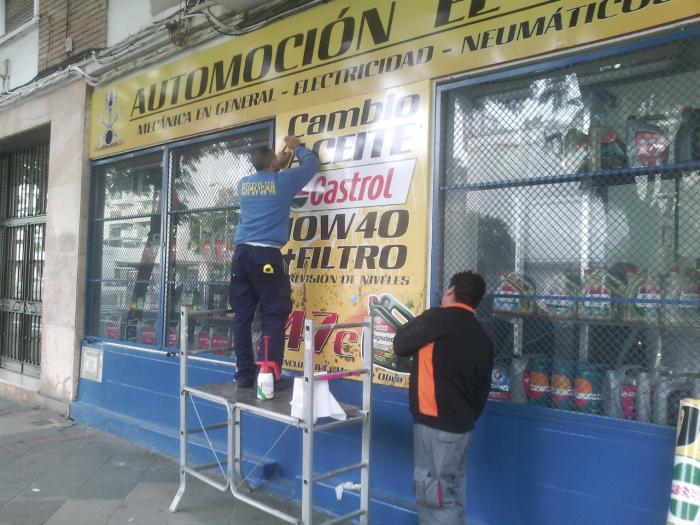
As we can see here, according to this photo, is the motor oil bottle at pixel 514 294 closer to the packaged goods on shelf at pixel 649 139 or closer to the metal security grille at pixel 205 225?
the packaged goods on shelf at pixel 649 139

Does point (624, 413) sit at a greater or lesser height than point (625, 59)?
lesser

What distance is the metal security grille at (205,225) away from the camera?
5.28m

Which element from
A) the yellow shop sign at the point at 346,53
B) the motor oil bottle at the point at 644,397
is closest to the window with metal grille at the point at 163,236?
the yellow shop sign at the point at 346,53

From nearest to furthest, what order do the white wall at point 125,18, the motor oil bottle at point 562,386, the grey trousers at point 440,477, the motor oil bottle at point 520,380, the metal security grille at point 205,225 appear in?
the grey trousers at point 440,477 → the motor oil bottle at point 562,386 → the motor oil bottle at point 520,380 → the metal security grille at point 205,225 → the white wall at point 125,18

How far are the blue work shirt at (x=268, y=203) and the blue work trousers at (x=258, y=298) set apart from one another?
0.09m

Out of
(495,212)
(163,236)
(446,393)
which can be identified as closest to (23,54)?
(163,236)

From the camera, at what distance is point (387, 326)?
12.8ft

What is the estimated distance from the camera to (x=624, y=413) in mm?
3168

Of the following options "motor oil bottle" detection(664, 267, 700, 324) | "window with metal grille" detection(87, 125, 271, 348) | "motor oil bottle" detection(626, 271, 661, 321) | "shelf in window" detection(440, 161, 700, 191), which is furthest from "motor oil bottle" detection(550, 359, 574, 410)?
"window with metal grille" detection(87, 125, 271, 348)

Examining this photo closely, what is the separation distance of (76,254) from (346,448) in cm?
418

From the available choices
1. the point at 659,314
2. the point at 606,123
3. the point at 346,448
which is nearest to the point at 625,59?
the point at 606,123

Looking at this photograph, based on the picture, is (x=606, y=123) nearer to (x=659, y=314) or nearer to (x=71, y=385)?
(x=659, y=314)

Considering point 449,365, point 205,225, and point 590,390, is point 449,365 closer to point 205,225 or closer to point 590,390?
point 590,390

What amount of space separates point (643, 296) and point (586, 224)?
50 cm
